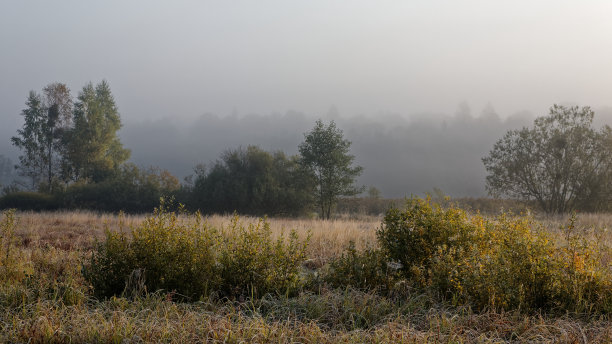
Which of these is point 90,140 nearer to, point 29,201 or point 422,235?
point 29,201

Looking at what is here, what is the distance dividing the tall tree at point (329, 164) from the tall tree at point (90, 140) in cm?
1820

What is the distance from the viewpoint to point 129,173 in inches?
1281

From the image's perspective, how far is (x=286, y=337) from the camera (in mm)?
3643

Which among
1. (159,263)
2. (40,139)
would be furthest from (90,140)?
(159,263)

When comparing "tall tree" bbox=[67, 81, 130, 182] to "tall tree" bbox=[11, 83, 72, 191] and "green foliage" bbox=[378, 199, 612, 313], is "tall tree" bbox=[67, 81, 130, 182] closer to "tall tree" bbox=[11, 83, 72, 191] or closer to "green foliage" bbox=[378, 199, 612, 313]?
"tall tree" bbox=[11, 83, 72, 191]

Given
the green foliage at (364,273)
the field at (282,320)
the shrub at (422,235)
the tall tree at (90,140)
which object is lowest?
the field at (282,320)

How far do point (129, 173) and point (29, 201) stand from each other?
268 inches

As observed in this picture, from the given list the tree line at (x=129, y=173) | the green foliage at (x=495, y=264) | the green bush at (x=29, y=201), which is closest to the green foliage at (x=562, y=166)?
the tree line at (x=129, y=173)

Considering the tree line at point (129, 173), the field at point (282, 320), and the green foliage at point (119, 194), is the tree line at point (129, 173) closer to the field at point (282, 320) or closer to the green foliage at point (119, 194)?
the green foliage at point (119, 194)

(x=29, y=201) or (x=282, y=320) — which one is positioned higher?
(x=29, y=201)

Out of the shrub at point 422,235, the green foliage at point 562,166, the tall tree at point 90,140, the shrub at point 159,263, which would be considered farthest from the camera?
the tall tree at point 90,140

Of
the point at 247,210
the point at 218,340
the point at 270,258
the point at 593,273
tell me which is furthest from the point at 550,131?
the point at 218,340

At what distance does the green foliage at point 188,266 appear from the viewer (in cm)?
528

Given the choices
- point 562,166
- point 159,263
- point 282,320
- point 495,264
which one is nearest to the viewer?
point 282,320
